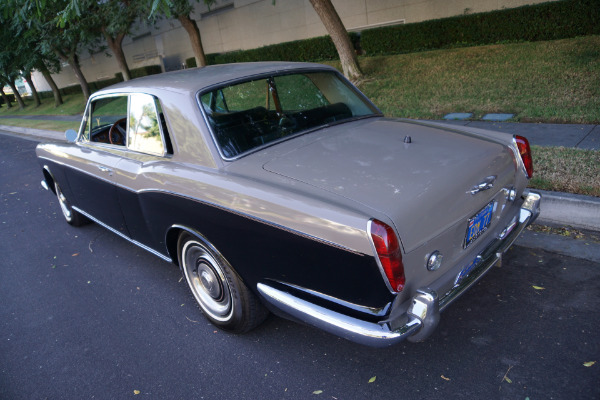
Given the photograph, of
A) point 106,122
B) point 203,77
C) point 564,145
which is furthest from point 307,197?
point 564,145

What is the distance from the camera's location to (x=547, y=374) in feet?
7.79

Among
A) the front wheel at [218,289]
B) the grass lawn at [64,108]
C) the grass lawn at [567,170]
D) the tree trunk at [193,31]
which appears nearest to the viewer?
the front wheel at [218,289]

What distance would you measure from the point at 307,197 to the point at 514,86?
7.23 meters

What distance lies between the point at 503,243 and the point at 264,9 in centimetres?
1762

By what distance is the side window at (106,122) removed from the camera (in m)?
4.03

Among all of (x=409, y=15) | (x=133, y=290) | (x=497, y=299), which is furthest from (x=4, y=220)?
(x=409, y=15)

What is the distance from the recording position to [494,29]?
1052 centimetres

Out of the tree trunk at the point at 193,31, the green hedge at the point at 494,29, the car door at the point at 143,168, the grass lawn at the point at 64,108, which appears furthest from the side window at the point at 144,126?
the grass lawn at the point at 64,108

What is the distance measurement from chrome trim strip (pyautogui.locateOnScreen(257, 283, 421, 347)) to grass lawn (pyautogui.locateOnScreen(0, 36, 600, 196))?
3.00 m

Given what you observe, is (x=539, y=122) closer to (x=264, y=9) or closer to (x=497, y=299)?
(x=497, y=299)

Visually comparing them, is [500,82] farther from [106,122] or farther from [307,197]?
[307,197]

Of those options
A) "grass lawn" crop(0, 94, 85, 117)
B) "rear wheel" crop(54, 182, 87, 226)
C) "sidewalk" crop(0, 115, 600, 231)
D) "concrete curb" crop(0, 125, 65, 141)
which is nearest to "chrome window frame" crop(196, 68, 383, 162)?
"sidewalk" crop(0, 115, 600, 231)

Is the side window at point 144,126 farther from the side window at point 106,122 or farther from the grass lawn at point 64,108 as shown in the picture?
the grass lawn at point 64,108

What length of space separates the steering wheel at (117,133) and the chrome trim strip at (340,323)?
2.42m
